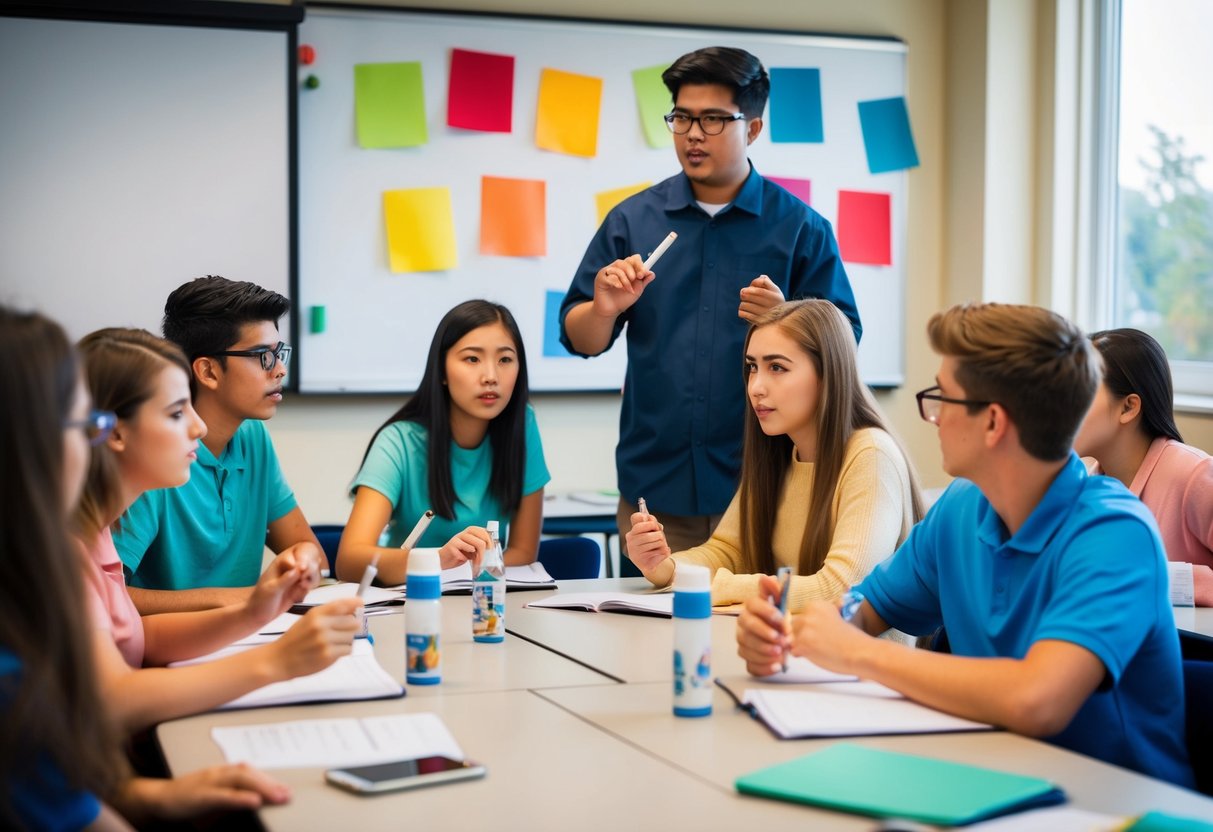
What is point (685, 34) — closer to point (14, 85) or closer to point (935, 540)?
point (14, 85)

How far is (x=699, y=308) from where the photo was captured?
308 cm

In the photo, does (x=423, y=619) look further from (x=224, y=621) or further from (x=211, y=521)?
(x=211, y=521)

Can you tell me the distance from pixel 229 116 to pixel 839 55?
219 cm

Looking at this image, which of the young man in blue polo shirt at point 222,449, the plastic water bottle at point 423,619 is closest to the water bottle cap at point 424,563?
the plastic water bottle at point 423,619

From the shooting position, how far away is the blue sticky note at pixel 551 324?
4391 millimetres

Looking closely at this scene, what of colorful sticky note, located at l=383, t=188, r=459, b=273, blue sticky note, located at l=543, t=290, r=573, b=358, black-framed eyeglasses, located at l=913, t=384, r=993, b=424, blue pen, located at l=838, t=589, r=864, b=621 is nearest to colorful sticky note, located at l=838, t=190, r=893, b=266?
blue sticky note, located at l=543, t=290, r=573, b=358

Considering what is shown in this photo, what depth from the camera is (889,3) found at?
470 cm

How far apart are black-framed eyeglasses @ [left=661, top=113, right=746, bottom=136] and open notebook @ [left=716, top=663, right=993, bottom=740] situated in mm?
1606

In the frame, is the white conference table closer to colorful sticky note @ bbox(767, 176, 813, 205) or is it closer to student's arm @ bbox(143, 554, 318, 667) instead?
student's arm @ bbox(143, 554, 318, 667)

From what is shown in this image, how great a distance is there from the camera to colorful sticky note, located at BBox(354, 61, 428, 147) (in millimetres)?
4164

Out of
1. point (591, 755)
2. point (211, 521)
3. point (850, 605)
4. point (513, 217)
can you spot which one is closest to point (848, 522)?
point (850, 605)

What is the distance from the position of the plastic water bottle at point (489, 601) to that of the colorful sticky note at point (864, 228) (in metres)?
2.95

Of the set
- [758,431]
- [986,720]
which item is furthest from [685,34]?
[986,720]

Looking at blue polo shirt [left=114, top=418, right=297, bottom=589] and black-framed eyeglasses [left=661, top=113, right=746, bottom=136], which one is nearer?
blue polo shirt [left=114, top=418, right=297, bottom=589]
